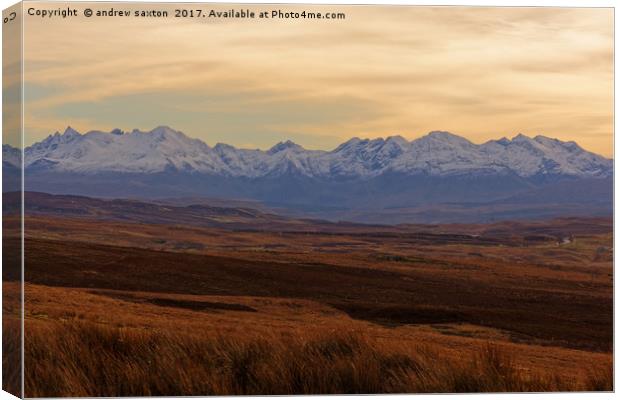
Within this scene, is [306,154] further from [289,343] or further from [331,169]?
[331,169]

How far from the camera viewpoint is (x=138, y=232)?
116 m

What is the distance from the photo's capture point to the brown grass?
41.5 ft

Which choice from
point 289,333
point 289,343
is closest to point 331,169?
point 289,333

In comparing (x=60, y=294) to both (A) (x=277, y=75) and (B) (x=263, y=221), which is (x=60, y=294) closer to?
(A) (x=277, y=75)

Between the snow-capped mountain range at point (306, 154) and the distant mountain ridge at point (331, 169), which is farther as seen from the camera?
the distant mountain ridge at point (331, 169)

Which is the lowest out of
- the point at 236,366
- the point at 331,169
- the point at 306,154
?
the point at 236,366

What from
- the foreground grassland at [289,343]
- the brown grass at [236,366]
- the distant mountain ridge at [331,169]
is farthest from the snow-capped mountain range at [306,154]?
the foreground grassland at [289,343]

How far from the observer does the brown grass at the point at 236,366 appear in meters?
12.7

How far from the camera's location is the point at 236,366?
12875 millimetres

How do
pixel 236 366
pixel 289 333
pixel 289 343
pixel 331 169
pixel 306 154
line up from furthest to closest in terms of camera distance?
1. pixel 331 169
2. pixel 306 154
3. pixel 289 333
4. pixel 289 343
5. pixel 236 366

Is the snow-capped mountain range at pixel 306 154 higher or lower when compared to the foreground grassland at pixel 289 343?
higher

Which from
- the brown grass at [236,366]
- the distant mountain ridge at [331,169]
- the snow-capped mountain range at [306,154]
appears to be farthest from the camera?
the distant mountain ridge at [331,169]

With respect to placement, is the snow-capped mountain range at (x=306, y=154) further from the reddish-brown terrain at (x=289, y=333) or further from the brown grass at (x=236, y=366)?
the reddish-brown terrain at (x=289, y=333)

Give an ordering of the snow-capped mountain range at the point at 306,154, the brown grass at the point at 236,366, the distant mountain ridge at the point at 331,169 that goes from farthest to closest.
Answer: the distant mountain ridge at the point at 331,169, the snow-capped mountain range at the point at 306,154, the brown grass at the point at 236,366
